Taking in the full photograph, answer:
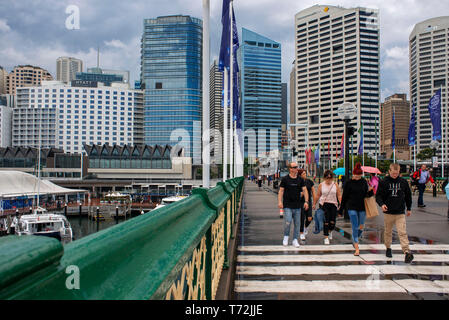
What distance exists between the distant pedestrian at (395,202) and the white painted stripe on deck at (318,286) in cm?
153

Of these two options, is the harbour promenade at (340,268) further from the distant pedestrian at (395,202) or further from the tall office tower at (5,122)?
the tall office tower at (5,122)

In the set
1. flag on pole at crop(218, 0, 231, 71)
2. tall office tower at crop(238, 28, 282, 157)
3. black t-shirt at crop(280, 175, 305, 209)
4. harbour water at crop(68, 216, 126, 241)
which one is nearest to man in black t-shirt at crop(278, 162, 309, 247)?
black t-shirt at crop(280, 175, 305, 209)

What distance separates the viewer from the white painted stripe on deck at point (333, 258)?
24.1 ft

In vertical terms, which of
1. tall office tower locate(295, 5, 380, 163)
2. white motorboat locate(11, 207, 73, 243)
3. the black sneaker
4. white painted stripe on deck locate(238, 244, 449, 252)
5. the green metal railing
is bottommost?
white motorboat locate(11, 207, 73, 243)

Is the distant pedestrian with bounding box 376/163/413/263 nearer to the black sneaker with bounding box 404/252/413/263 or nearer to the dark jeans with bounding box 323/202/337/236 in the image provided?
the black sneaker with bounding box 404/252/413/263

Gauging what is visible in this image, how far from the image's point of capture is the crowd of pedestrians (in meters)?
7.12

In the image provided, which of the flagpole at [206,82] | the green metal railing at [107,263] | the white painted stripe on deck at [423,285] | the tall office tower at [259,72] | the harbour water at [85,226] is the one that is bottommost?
the harbour water at [85,226]

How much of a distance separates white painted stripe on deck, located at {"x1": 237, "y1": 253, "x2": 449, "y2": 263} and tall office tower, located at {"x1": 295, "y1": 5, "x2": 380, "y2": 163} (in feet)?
442

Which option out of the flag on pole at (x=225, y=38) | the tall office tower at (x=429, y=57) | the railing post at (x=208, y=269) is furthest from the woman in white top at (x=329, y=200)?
the tall office tower at (x=429, y=57)

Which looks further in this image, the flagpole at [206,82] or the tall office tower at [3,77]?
the tall office tower at [3,77]
